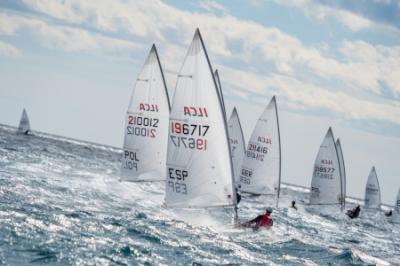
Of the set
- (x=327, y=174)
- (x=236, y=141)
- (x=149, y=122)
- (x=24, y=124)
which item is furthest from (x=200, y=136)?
(x=24, y=124)

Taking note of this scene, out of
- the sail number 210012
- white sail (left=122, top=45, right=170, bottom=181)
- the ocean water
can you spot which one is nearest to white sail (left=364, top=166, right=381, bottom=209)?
the ocean water

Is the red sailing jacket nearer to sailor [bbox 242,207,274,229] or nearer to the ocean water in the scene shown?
sailor [bbox 242,207,274,229]

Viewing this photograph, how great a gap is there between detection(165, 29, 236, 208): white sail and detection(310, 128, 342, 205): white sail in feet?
86.8

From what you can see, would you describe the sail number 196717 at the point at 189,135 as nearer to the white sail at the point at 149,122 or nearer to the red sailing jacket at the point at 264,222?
the red sailing jacket at the point at 264,222

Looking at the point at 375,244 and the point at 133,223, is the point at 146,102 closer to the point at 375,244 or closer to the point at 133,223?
the point at 133,223

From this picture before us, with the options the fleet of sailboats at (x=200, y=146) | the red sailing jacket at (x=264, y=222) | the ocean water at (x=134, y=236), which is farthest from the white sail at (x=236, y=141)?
the red sailing jacket at (x=264, y=222)

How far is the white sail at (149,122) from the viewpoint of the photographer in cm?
3020

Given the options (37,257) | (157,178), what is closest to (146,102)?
(157,178)

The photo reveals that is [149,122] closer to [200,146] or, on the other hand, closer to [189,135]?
[189,135]

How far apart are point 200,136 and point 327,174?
2773 centimetres

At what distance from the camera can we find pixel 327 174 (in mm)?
49062

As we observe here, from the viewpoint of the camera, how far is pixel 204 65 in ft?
74.9

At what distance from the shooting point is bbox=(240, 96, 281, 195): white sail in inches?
1688

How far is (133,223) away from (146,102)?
28.6ft
